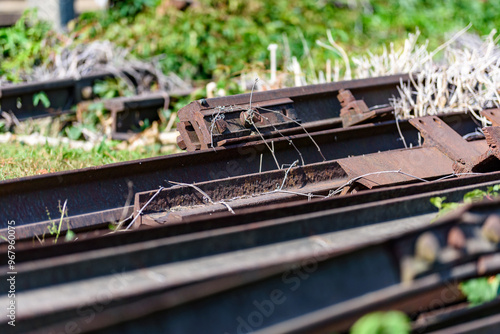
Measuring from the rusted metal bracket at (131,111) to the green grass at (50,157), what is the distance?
62cm

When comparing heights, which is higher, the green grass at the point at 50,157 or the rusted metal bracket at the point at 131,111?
the rusted metal bracket at the point at 131,111

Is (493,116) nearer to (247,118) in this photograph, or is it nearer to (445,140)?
(445,140)

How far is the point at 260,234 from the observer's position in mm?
2537

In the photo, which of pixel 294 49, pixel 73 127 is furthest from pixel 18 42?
pixel 294 49

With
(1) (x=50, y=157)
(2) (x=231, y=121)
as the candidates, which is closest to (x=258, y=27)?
(1) (x=50, y=157)

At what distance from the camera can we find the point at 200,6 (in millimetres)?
9805

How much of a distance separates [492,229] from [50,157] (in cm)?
401

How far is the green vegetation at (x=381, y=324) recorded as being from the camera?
6.62ft

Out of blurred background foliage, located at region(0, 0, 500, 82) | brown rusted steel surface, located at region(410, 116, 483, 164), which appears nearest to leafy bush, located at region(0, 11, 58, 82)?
blurred background foliage, located at region(0, 0, 500, 82)

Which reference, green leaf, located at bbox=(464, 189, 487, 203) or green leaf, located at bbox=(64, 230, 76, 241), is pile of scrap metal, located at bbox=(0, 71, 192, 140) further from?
green leaf, located at bbox=(464, 189, 487, 203)

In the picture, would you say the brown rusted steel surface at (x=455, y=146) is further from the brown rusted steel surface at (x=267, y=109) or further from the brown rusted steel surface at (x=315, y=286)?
the brown rusted steel surface at (x=315, y=286)

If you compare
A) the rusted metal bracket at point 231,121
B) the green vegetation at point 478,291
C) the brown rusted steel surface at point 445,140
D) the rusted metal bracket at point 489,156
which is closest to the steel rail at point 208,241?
the green vegetation at point 478,291

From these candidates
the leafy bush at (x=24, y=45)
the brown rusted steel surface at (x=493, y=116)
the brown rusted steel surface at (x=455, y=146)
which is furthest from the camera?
the leafy bush at (x=24, y=45)

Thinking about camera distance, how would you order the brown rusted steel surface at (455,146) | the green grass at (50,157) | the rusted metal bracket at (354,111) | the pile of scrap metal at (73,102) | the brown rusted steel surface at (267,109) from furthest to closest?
the pile of scrap metal at (73,102) < the green grass at (50,157) < the rusted metal bracket at (354,111) < the brown rusted steel surface at (267,109) < the brown rusted steel surface at (455,146)
